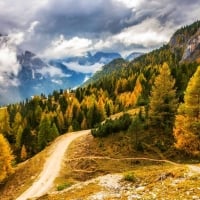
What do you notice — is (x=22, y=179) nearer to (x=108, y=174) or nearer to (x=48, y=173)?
(x=48, y=173)

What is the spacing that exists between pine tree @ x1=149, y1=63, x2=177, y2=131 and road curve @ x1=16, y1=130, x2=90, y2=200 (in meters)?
21.5

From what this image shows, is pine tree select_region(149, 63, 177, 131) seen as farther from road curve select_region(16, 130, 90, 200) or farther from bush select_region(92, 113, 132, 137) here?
road curve select_region(16, 130, 90, 200)

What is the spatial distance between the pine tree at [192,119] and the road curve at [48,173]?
23.7 metres

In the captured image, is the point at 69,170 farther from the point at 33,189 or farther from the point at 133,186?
the point at 133,186

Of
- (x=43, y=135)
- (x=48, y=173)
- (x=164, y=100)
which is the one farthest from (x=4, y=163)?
(x=43, y=135)

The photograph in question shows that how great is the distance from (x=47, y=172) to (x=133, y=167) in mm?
16070

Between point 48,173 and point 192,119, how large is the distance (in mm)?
27403

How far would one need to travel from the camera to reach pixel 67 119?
545 feet

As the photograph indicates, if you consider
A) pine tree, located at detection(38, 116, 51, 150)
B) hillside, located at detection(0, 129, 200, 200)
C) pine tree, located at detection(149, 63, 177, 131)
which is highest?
pine tree, located at detection(149, 63, 177, 131)

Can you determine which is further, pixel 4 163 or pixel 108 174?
pixel 4 163

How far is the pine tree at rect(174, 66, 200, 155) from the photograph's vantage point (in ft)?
191

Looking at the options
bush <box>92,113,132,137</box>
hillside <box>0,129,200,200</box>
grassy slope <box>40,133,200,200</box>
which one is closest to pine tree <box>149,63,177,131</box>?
bush <box>92,113,132,137</box>

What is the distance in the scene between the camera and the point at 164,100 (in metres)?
68.6

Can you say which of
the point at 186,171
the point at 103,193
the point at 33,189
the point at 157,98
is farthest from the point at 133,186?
the point at 157,98
